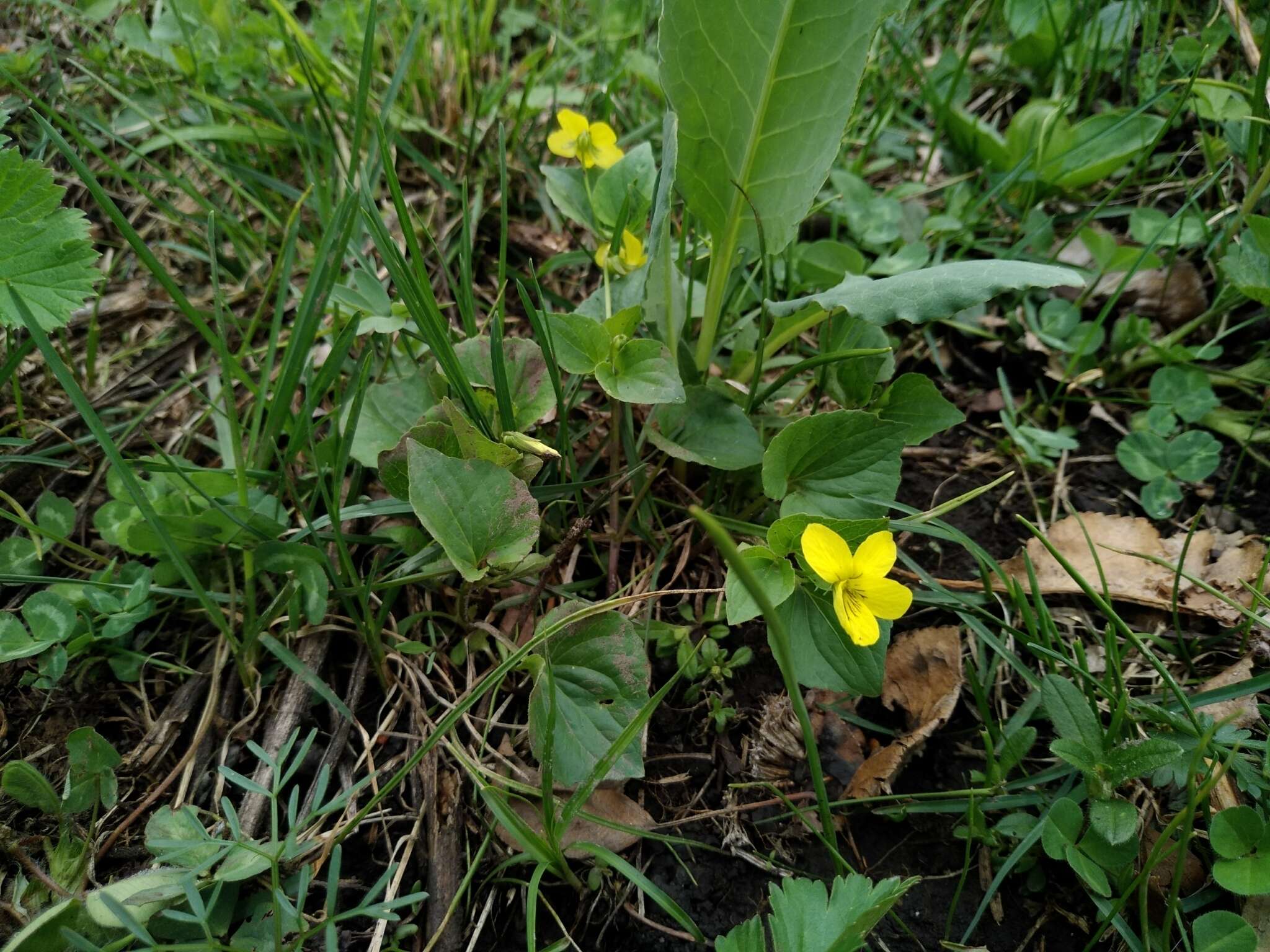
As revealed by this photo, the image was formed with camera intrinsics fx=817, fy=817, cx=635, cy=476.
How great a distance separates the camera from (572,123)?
6.02 ft

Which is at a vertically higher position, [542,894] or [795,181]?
[795,181]

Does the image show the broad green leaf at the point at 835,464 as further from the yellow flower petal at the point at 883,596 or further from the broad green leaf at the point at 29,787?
the broad green leaf at the point at 29,787

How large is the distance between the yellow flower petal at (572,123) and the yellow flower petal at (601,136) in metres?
0.02

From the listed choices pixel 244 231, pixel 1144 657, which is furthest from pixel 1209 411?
pixel 244 231

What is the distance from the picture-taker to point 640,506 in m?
1.78

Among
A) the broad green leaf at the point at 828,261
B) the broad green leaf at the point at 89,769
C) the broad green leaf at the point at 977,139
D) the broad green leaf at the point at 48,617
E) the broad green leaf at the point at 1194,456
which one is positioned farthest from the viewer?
the broad green leaf at the point at 977,139

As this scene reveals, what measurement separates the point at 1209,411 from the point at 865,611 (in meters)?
1.26

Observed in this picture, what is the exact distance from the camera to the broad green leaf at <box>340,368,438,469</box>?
5.44 ft

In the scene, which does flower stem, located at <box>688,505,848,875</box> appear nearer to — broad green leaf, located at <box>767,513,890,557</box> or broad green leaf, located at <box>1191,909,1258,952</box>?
broad green leaf, located at <box>767,513,890,557</box>

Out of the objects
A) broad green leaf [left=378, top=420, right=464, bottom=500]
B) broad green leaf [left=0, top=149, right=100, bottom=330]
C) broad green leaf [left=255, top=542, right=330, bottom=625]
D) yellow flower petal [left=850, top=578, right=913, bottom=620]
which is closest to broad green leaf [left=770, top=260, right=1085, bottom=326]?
yellow flower petal [left=850, top=578, right=913, bottom=620]

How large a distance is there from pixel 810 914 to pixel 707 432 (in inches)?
34.1

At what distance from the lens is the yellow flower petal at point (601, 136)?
186 cm

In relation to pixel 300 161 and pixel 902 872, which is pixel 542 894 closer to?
pixel 902 872

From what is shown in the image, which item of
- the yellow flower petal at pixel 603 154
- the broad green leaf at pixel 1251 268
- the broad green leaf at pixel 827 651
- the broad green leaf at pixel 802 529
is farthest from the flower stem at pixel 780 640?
the broad green leaf at pixel 1251 268
